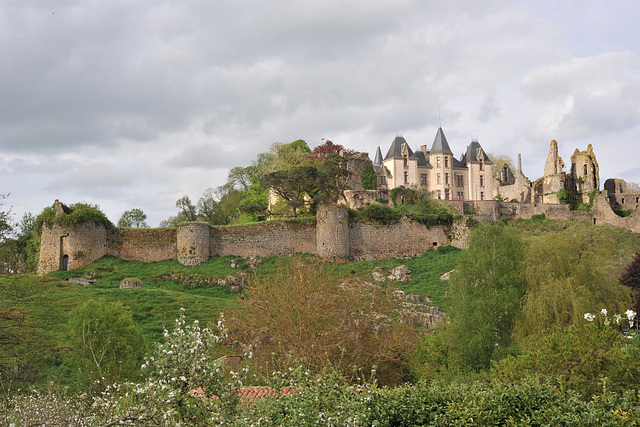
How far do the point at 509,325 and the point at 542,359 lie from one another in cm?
947

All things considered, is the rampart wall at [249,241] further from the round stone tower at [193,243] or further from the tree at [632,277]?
the tree at [632,277]

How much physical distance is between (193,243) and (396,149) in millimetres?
26138

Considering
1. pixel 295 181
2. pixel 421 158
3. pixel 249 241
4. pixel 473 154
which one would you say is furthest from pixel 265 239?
pixel 473 154

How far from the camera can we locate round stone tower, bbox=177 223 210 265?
43125 mm

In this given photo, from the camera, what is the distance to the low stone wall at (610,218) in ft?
189

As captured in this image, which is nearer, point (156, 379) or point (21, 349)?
point (156, 379)

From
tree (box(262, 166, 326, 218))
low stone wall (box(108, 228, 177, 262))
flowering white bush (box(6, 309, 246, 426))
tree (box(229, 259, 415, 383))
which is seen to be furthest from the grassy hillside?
flowering white bush (box(6, 309, 246, 426))

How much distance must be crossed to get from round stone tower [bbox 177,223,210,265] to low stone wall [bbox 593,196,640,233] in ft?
120

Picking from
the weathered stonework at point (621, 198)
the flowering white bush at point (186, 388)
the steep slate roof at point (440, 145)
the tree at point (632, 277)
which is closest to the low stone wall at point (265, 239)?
the tree at point (632, 277)

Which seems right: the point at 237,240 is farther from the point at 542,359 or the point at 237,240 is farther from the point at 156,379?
the point at 156,379

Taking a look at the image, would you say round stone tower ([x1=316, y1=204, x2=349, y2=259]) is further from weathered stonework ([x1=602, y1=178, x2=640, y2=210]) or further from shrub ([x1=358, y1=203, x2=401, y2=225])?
weathered stonework ([x1=602, y1=178, x2=640, y2=210])

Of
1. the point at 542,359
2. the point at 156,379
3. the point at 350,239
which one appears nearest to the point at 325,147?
the point at 350,239

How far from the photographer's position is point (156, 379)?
11.2 metres

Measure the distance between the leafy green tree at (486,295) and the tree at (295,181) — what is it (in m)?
18.2
